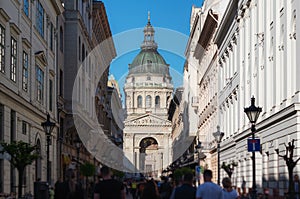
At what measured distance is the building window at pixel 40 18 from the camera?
41.0 m

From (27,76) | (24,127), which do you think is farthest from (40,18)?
(24,127)

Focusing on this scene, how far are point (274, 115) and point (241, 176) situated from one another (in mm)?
13994

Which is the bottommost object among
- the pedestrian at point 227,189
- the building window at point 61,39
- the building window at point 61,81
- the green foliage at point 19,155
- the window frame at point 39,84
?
the pedestrian at point 227,189

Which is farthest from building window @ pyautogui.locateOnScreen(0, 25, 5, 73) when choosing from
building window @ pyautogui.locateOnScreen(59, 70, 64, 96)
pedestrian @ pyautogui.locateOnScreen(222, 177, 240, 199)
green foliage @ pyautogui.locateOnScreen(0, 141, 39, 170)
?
building window @ pyautogui.locateOnScreen(59, 70, 64, 96)

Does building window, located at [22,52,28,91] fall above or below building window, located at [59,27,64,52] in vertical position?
below

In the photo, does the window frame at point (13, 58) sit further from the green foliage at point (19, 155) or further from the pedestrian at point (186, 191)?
the pedestrian at point (186, 191)

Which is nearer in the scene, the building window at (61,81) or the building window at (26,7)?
the building window at (26,7)

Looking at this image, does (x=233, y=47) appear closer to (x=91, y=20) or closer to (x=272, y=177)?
(x=272, y=177)

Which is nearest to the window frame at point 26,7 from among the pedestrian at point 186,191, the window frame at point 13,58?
the window frame at point 13,58

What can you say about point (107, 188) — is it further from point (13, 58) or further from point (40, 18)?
point (40, 18)

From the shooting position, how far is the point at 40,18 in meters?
42.4

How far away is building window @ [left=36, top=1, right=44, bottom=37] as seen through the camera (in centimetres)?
4097

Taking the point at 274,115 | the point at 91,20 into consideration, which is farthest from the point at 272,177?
the point at 91,20

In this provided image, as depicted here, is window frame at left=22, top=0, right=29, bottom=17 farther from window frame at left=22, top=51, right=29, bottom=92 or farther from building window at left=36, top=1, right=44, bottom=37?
building window at left=36, top=1, right=44, bottom=37
